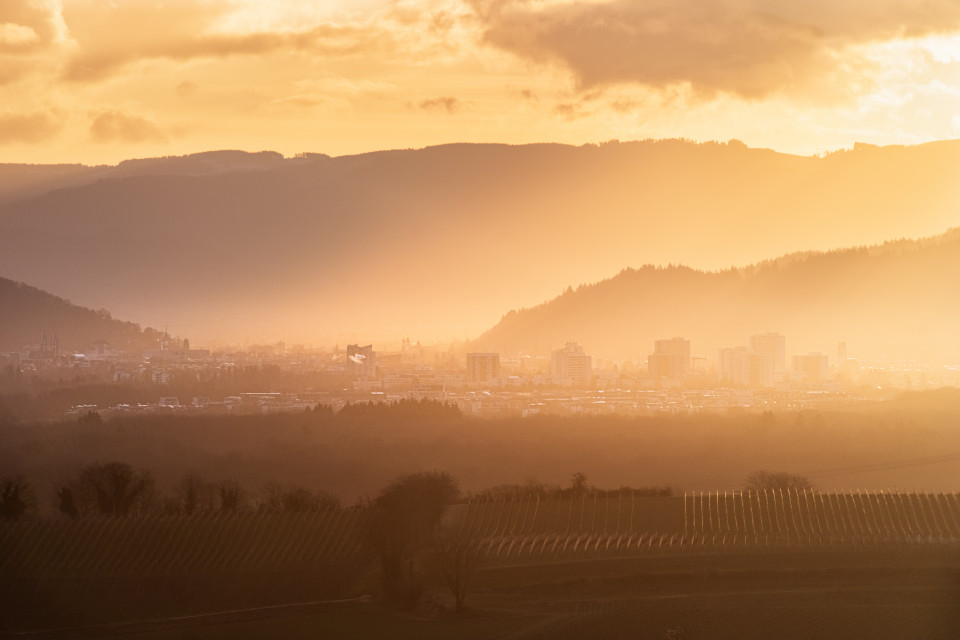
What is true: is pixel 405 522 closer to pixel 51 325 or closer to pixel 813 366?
pixel 813 366

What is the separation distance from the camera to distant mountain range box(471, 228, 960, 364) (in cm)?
14230

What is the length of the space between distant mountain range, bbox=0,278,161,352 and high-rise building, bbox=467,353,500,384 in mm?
30901

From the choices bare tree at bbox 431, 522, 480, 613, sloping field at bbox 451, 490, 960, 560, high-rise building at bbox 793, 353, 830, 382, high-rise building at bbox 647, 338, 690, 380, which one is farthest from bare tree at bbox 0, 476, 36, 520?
high-rise building at bbox 793, 353, 830, 382

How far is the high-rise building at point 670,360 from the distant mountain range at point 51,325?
45592 mm

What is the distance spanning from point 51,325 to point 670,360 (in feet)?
169

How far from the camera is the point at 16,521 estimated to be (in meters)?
49.0

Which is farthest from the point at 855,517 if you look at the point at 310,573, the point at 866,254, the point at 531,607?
the point at 866,254

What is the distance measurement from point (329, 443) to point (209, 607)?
35745 mm

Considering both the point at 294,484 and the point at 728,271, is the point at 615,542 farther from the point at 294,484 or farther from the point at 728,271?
the point at 728,271

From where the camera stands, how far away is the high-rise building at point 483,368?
132 meters

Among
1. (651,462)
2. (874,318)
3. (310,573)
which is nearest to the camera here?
(310,573)

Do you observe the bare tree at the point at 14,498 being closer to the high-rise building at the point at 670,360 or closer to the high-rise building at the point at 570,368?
the high-rise building at the point at 570,368

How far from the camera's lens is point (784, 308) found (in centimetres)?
15888

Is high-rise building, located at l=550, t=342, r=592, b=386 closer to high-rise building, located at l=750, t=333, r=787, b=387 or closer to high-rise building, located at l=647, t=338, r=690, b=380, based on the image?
high-rise building, located at l=647, t=338, r=690, b=380
